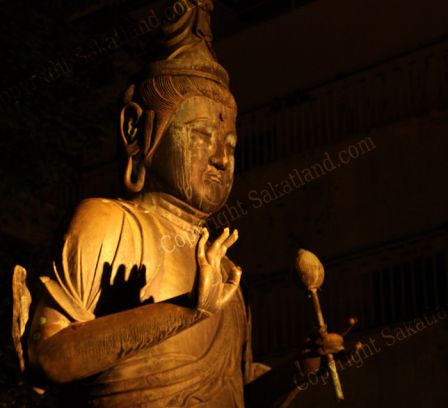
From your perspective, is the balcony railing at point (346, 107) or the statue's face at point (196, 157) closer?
the statue's face at point (196, 157)

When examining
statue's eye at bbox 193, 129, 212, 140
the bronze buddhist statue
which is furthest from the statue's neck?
statue's eye at bbox 193, 129, 212, 140

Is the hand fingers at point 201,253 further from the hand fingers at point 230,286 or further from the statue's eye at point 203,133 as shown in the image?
the statue's eye at point 203,133

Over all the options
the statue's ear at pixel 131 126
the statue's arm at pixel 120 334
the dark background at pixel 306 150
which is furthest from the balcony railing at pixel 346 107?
the statue's arm at pixel 120 334

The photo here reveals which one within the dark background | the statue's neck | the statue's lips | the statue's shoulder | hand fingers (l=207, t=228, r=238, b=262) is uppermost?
the dark background

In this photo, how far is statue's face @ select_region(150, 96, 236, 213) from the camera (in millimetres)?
6297

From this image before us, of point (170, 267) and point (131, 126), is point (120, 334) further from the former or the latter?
point (131, 126)

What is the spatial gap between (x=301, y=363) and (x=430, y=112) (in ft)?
35.2

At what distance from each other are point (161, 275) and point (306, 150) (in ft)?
37.8

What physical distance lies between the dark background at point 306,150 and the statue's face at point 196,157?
17.8 ft

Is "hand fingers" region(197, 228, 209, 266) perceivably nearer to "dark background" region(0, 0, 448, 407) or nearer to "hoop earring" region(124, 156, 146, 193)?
"hoop earring" region(124, 156, 146, 193)

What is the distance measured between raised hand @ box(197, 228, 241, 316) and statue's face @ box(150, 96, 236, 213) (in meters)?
0.69

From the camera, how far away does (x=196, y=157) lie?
630 centimetres

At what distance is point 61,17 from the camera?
1352 cm

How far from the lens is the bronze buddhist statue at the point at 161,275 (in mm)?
5523
